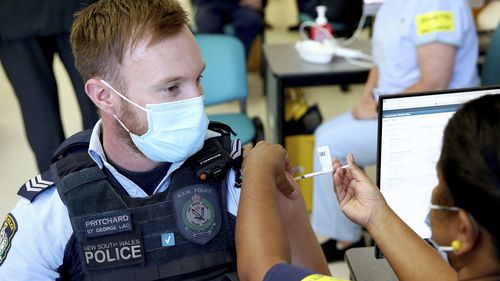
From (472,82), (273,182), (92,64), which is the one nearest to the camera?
(273,182)

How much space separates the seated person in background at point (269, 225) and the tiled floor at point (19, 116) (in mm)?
1089

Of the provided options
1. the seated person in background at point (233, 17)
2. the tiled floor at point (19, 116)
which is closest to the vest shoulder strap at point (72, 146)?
the tiled floor at point (19, 116)

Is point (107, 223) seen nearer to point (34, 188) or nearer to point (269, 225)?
point (34, 188)

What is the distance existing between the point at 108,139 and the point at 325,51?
147cm

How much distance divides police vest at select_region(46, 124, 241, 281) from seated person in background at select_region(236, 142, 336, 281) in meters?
0.12

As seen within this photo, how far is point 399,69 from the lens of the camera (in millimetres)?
2209

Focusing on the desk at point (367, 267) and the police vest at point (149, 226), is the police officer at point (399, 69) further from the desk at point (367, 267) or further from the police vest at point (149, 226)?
the police vest at point (149, 226)

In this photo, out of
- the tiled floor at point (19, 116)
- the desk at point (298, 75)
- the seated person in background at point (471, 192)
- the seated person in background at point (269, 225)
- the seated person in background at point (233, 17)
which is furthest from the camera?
the seated person in background at point (233, 17)

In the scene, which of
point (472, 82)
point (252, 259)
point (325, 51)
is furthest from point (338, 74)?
point (252, 259)

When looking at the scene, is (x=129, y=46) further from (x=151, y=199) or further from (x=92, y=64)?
(x=151, y=199)

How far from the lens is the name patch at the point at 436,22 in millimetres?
1983

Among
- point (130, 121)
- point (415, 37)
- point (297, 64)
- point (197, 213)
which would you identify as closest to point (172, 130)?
point (130, 121)

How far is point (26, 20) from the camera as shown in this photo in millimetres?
2320

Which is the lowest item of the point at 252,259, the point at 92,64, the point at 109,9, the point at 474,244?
the point at 252,259
